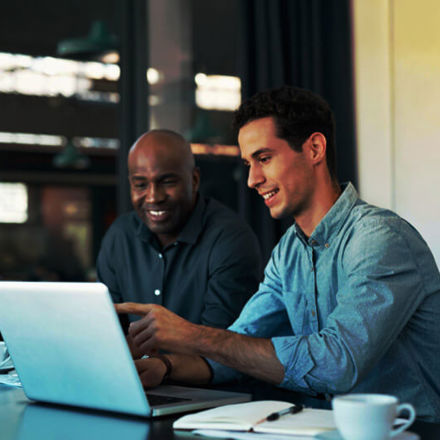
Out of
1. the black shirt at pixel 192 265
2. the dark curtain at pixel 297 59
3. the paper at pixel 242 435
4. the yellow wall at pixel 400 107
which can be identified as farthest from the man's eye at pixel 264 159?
the yellow wall at pixel 400 107

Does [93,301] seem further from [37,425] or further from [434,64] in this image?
[434,64]

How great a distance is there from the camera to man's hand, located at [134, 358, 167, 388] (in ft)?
5.21

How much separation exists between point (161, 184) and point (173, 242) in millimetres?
204

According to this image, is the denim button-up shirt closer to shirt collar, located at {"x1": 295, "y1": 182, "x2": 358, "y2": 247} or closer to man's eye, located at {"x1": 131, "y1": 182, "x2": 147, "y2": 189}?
shirt collar, located at {"x1": 295, "y1": 182, "x2": 358, "y2": 247}

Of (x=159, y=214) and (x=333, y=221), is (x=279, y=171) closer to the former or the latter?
(x=333, y=221)

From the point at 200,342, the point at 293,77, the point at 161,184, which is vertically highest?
the point at 293,77

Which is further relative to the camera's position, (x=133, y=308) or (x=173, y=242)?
(x=173, y=242)

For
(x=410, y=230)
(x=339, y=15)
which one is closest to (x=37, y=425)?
(x=410, y=230)

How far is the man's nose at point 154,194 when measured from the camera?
2504 mm

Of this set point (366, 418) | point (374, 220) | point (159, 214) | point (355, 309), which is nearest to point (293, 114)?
point (374, 220)

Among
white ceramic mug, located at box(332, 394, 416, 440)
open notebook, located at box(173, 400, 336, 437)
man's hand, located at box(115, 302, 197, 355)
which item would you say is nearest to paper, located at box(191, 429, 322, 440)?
open notebook, located at box(173, 400, 336, 437)

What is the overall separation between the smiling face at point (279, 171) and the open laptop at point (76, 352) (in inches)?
20.0

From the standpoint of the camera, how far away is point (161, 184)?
2539mm

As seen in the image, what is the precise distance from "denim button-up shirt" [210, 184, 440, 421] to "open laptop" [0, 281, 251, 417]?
19 cm
